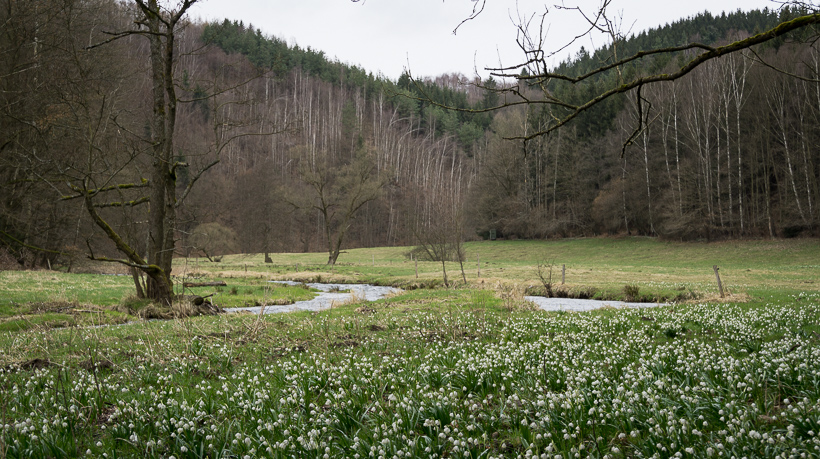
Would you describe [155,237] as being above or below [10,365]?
above

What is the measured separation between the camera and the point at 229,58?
106m

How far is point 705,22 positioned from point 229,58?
101m

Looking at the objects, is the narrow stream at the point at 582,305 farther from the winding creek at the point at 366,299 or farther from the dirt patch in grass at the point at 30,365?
the dirt patch in grass at the point at 30,365

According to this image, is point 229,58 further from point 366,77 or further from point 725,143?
point 725,143

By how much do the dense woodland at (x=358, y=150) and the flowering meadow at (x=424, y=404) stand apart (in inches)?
180

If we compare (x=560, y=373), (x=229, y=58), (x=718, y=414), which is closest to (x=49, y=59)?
(x=560, y=373)

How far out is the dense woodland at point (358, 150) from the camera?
18.2m

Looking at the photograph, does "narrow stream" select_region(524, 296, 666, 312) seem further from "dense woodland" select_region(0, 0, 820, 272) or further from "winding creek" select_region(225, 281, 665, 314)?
"dense woodland" select_region(0, 0, 820, 272)

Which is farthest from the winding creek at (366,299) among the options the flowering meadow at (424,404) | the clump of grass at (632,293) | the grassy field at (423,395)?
the flowering meadow at (424,404)

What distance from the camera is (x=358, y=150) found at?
272 feet

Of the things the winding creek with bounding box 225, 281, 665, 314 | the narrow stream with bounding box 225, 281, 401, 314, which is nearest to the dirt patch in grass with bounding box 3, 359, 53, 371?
the narrow stream with bounding box 225, 281, 401, 314

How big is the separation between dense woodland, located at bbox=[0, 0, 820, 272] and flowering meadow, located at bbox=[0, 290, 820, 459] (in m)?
4.57

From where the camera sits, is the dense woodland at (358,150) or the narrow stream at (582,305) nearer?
the dense woodland at (358,150)

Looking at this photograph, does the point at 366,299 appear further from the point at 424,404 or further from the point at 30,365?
the point at 424,404
